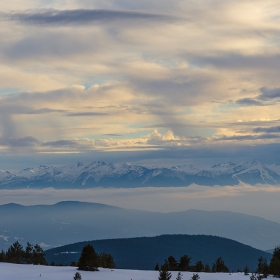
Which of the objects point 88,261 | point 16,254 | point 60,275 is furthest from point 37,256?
point 60,275

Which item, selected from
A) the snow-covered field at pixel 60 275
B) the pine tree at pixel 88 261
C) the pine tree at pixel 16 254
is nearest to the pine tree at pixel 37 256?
the pine tree at pixel 16 254

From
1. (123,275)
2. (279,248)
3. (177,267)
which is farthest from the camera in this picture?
(177,267)

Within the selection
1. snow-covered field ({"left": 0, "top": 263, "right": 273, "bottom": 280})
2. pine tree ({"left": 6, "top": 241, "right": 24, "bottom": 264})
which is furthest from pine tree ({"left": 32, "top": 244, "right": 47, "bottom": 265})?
snow-covered field ({"left": 0, "top": 263, "right": 273, "bottom": 280})

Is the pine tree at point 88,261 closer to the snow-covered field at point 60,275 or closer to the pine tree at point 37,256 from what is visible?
the snow-covered field at point 60,275

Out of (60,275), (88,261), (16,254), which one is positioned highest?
(16,254)

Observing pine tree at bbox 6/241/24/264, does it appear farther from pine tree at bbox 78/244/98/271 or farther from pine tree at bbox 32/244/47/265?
pine tree at bbox 78/244/98/271

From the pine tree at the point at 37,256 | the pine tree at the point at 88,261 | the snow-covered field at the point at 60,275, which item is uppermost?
the pine tree at the point at 37,256

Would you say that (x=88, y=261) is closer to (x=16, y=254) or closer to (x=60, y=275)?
(x=60, y=275)

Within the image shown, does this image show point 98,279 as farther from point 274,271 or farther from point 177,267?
point 177,267

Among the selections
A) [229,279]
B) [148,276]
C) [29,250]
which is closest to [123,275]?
[148,276]

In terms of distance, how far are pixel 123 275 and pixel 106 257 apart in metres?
35.1

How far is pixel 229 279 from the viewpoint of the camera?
71.9 m

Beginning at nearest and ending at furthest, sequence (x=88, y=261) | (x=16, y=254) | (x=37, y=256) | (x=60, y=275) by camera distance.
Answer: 1. (x=60, y=275)
2. (x=88, y=261)
3. (x=37, y=256)
4. (x=16, y=254)

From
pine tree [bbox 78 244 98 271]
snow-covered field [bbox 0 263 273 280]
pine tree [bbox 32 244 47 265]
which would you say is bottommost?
snow-covered field [bbox 0 263 273 280]
